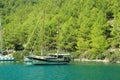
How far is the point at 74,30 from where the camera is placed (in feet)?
346

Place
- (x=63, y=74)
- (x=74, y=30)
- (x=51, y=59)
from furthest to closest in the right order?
(x=74, y=30) → (x=51, y=59) → (x=63, y=74)

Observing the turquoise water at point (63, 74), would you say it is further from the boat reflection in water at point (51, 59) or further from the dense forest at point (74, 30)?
the dense forest at point (74, 30)

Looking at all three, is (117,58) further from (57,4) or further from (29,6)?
(29,6)

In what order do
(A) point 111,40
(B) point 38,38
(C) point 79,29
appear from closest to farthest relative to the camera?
(A) point 111,40, (C) point 79,29, (B) point 38,38

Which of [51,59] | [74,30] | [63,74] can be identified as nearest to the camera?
[63,74]

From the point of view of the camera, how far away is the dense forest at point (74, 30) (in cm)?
9519

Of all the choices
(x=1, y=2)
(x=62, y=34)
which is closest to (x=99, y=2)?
(x=62, y=34)

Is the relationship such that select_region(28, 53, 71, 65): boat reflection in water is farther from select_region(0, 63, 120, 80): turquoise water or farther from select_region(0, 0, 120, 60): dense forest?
select_region(0, 63, 120, 80): turquoise water

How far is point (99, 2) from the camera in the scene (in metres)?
112

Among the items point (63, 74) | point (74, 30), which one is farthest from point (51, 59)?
point (63, 74)

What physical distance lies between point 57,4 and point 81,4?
19.7 m

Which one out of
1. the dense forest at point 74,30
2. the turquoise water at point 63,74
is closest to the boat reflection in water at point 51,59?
the dense forest at point 74,30

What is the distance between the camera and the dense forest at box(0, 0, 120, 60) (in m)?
95.2

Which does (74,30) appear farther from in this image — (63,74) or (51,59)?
(63,74)
